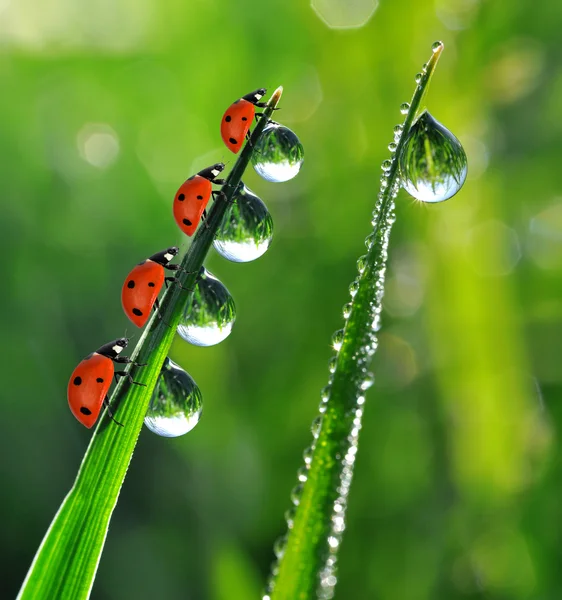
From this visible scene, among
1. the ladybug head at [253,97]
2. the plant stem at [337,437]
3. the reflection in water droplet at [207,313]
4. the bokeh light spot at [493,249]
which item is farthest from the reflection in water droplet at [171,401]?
the bokeh light spot at [493,249]

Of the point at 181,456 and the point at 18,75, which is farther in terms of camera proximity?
the point at 18,75

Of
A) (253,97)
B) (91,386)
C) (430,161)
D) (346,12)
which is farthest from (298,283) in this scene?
(430,161)

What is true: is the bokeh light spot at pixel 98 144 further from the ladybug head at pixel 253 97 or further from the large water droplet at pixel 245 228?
the large water droplet at pixel 245 228

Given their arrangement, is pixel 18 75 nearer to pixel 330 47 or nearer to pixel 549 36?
pixel 330 47

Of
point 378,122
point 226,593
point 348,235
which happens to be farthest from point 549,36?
point 226,593

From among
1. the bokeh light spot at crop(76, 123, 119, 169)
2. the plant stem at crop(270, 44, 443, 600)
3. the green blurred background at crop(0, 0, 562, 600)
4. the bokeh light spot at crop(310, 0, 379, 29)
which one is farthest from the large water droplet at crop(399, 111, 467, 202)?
the bokeh light spot at crop(76, 123, 119, 169)

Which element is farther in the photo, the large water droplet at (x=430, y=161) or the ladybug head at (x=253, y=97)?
the ladybug head at (x=253, y=97)

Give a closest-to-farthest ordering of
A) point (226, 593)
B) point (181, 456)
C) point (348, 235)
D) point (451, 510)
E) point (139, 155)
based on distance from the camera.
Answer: point (226, 593)
point (451, 510)
point (181, 456)
point (348, 235)
point (139, 155)
